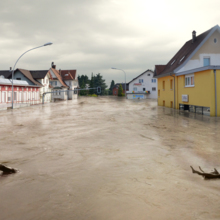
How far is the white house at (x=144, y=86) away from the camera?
8156 centimetres

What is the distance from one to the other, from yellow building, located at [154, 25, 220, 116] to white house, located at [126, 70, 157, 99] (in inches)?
1814

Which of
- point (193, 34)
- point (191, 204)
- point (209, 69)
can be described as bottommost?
point (191, 204)

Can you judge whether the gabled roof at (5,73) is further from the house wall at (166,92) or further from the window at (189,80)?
the window at (189,80)

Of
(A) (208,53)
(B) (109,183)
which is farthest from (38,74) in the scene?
(B) (109,183)

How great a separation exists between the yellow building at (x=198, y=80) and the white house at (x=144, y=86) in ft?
151

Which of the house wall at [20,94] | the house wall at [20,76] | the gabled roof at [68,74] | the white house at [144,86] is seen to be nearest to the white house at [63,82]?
the gabled roof at [68,74]

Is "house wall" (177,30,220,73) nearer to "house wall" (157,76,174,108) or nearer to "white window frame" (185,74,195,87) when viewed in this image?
"white window frame" (185,74,195,87)

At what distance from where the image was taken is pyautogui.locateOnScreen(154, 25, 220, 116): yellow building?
19.9 m

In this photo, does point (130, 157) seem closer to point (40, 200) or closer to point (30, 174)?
point (30, 174)

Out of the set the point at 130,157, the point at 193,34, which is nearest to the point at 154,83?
the point at 193,34

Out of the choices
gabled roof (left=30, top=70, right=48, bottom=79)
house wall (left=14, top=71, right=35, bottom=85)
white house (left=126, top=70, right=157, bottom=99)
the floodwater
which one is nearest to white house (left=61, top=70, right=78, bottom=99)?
white house (left=126, top=70, right=157, bottom=99)

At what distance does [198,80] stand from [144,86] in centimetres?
6040

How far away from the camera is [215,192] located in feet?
15.5

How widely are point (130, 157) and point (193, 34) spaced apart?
27.6 metres
